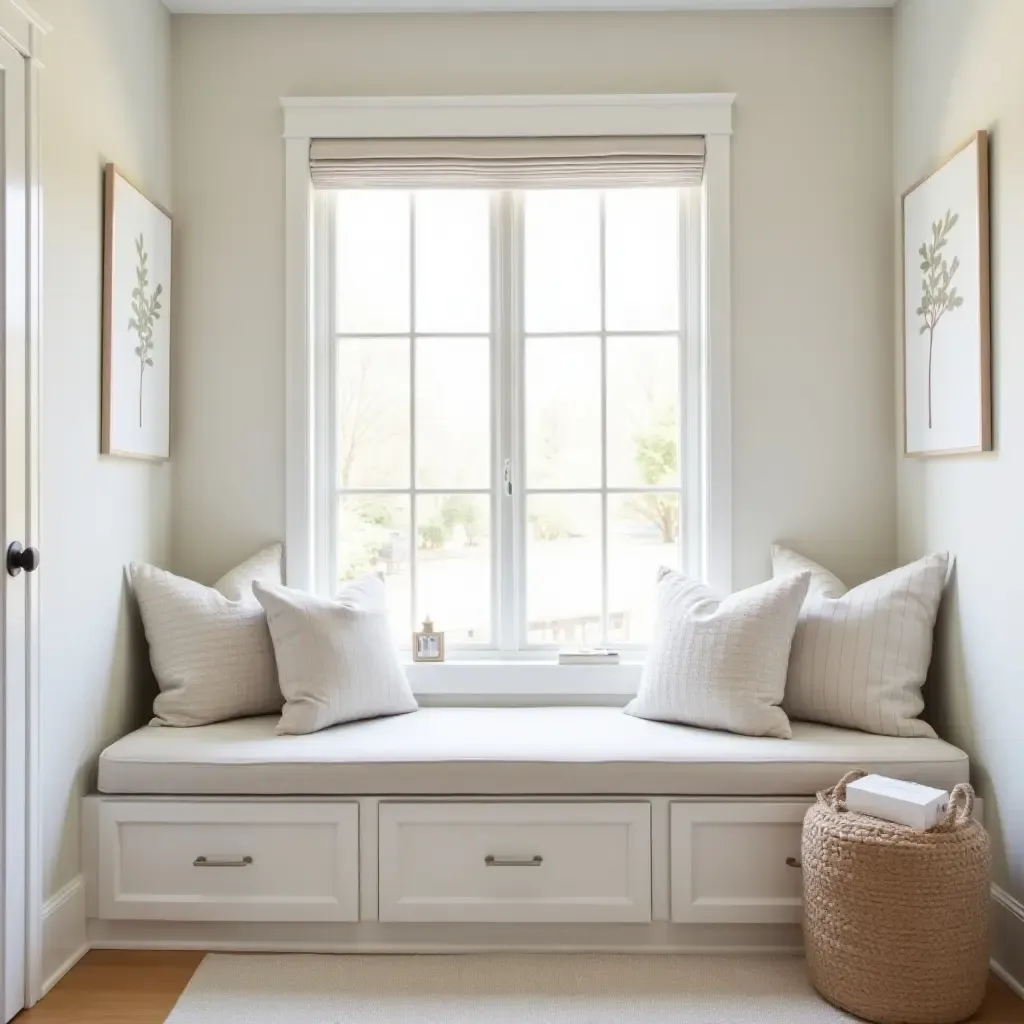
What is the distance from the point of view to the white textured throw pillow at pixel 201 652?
261cm

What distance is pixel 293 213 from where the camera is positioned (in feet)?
9.67

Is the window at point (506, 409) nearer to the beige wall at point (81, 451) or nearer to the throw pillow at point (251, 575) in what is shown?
the throw pillow at point (251, 575)

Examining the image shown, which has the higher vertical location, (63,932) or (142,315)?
(142,315)

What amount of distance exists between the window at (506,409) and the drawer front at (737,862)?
79 cm

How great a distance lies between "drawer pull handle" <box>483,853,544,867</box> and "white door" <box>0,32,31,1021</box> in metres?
1.06

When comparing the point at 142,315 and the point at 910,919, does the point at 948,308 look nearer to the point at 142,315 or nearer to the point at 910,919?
the point at 910,919

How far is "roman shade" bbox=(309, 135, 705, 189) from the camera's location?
9.54 feet

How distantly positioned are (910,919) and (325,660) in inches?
60.4

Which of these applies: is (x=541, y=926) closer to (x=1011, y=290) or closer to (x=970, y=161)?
(x=1011, y=290)

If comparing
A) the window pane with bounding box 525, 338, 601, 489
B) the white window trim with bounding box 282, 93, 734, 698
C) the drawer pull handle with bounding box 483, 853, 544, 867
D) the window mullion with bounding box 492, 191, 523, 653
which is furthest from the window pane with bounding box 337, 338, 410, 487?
the drawer pull handle with bounding box 483, 853, 544, 867

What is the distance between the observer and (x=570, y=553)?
3041mm

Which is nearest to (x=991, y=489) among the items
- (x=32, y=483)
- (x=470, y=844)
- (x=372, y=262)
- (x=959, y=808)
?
(x=959, y=808)

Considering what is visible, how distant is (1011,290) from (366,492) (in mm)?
1906

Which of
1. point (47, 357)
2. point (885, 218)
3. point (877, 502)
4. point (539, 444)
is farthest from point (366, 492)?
point (885, 218)
